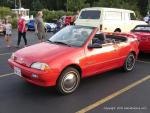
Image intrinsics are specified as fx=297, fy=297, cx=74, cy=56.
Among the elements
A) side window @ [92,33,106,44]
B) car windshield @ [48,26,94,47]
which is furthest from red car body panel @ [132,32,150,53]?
car windshield @ [48,26,94,47]

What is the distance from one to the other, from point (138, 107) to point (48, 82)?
1864mm

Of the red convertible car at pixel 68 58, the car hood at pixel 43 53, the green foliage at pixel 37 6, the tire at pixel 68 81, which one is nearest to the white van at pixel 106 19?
the red convertible car at pixel 68 58

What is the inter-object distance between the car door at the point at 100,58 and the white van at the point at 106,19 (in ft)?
25.6

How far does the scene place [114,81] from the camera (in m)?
7.66

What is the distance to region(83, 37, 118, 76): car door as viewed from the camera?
6879 millimetres

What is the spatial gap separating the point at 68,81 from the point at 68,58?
0.51 m

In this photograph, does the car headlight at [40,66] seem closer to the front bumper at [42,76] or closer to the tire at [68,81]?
the front bumper at [42,76]

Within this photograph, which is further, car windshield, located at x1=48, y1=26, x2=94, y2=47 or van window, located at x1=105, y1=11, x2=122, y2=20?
van window, located at x1=105, y1=11, x2=122, y2=20

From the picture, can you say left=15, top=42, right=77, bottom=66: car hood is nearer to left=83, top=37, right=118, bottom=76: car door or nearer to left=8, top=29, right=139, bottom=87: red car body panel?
left=8, top=29, right=139, bottom=87: red car body panel

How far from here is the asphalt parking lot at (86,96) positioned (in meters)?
5.68

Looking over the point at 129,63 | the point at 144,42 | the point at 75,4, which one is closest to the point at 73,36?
the point at 129,63

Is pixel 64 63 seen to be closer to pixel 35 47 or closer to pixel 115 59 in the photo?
pixel 35 47

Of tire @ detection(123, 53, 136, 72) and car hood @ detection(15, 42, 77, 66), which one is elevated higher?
car hood @ detection(15, 42, 77, 66)

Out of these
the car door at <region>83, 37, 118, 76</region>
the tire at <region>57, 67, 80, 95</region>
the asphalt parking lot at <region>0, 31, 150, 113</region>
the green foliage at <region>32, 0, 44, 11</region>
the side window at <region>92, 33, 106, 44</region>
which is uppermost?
the green foliage at <region>32, 0, 44, 11</region>
